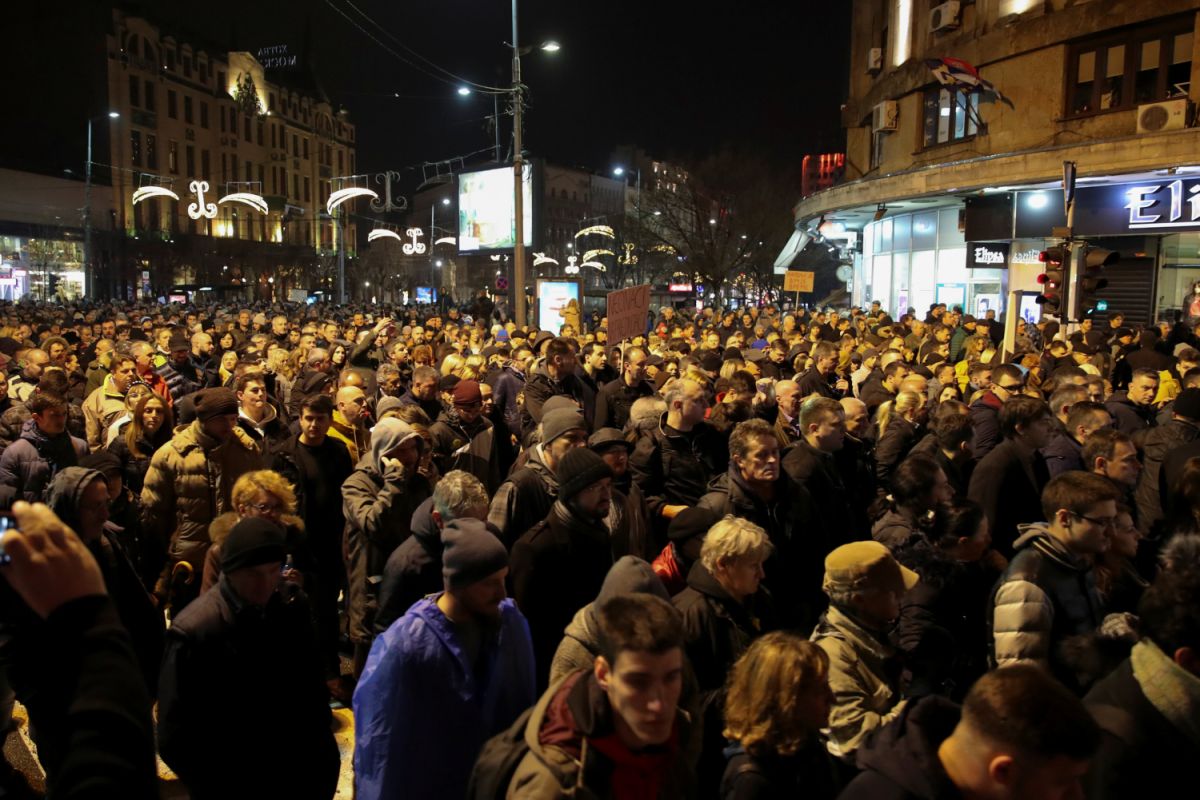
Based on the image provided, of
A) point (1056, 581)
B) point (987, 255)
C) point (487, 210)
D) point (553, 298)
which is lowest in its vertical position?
Answer: point (1056, 581)

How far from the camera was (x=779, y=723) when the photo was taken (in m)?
2.72

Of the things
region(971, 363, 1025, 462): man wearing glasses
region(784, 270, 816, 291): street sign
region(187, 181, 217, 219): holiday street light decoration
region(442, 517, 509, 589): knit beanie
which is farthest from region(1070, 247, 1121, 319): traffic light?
region(187, 181, 217, 219): holiday street light decoration

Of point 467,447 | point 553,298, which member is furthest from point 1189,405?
point 553,298

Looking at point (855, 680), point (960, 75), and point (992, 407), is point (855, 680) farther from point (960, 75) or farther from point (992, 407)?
point (960, 75)

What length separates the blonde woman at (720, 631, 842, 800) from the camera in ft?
8.85

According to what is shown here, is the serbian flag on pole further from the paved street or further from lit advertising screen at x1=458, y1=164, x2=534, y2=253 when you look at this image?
the paved street

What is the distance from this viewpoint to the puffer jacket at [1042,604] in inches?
143

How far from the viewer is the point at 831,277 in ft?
263

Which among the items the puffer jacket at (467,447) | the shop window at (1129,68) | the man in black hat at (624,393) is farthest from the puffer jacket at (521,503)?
the shop window at (1129,68)

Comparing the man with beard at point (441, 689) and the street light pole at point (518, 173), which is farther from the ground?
the street light pole at point (518, 173)

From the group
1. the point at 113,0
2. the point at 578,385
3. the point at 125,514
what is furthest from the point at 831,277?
the point at 125,514

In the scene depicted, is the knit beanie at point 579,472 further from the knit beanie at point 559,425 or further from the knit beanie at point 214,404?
the knit beanie at point 214,404

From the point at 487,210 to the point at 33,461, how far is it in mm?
30073

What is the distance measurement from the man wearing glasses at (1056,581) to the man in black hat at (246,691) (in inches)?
108
